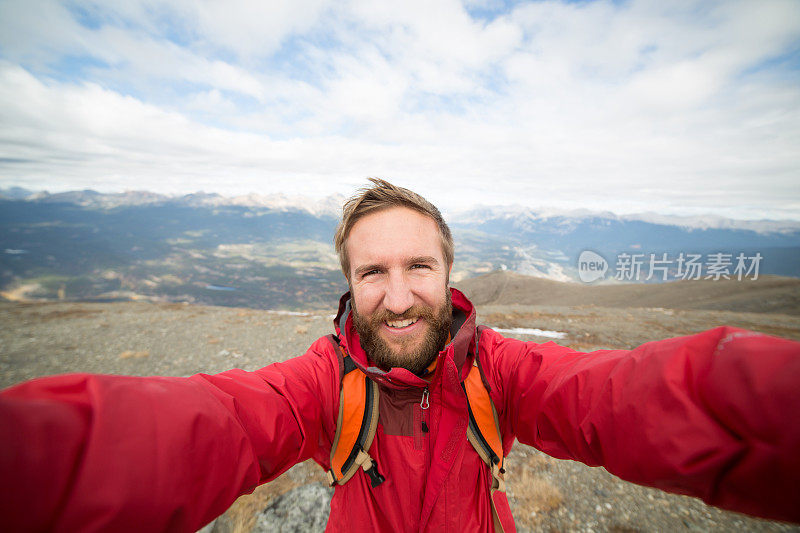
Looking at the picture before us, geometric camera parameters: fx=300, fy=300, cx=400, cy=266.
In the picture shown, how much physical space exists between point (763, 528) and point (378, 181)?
21.7ft

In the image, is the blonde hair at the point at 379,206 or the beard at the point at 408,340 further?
the blonde hair at the point at 379,206

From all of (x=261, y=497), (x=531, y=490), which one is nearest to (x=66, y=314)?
(x=261, y=497)

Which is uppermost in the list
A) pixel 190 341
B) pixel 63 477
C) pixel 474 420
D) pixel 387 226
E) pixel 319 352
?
pixel 387 226

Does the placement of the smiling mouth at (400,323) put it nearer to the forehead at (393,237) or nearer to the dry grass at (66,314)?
the forehead at (393,237)

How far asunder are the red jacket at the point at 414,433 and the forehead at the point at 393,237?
0.96m

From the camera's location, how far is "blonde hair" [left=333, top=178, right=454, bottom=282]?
3.15 m

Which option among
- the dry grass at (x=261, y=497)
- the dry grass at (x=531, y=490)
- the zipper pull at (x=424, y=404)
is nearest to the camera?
the zipper pull at (x=424, y=404)

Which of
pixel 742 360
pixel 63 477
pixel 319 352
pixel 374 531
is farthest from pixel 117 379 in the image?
pixel 742 360

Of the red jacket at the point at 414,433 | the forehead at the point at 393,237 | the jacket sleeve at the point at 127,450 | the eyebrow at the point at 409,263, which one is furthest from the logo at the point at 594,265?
the jacket sleeve at the point at 127,450

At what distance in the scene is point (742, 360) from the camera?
1.23 metres

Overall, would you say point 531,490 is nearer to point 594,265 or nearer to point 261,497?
point 261,497

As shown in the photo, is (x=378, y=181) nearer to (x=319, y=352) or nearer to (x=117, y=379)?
(x=319, y=352)

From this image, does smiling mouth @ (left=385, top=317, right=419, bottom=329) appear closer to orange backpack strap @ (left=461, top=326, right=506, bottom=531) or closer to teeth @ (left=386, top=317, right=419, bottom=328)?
teeth @ (left=386, top=317, right=419, bottom=328)

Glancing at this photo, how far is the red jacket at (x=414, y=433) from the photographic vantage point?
3.63 feet
